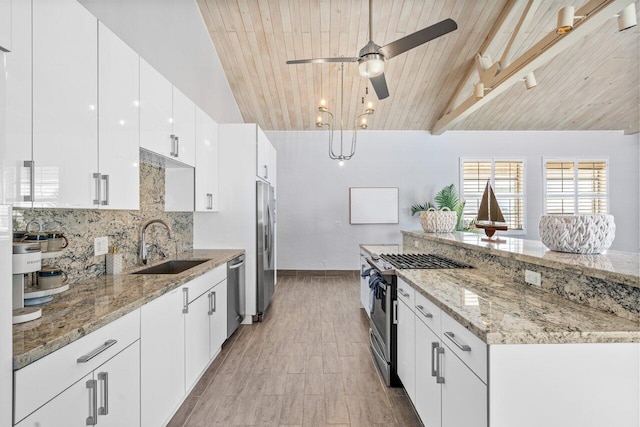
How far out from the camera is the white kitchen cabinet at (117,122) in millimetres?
1666

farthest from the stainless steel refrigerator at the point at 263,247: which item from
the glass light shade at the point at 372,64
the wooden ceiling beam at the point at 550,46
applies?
the wooden ceiling beam at the point at 550,46

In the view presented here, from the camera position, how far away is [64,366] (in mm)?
1077

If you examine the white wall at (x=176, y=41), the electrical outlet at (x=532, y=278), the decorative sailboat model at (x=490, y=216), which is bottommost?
the electrical outlet at (x=532, y=278)

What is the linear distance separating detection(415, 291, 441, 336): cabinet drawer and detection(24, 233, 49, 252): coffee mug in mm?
1880

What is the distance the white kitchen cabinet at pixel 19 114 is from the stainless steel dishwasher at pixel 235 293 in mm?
1970

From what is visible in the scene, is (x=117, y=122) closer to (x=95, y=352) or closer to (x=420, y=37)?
(x=95, y=352)

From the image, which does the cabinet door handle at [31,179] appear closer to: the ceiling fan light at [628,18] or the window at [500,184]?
the ceiling fan light at [628,18]

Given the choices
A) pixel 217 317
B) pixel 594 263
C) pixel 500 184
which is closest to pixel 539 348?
pixel 594 263

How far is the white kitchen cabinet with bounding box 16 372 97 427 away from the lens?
97cm

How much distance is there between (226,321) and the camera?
9.73ft

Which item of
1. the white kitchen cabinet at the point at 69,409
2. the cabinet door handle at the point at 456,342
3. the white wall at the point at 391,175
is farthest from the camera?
the white wall at the point at 391,175

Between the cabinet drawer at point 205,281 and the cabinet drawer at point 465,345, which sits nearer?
the cabinet drawer at point 465,345

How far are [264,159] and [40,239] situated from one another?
286 centimetres

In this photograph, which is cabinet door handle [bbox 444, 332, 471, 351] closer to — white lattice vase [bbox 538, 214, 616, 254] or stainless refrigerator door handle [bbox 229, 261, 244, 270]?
white lattice vase [bbox 538, 214, 616, 254]
